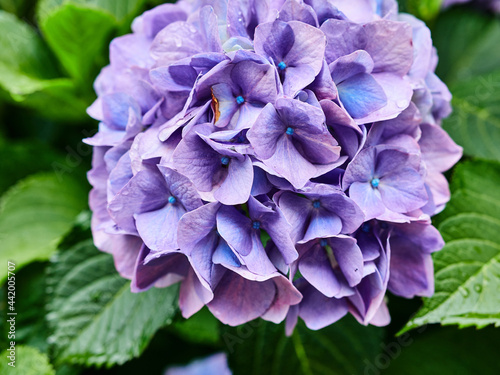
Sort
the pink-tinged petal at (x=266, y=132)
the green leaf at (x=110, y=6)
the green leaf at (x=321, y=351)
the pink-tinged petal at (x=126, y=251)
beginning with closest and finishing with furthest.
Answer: the pink-tinged petal at (x=266, y=132) → the pink-tinged petal at (x=126, y=251) → the green leaf at (x=321, y=351) → the green leaf at (x=110, y=6)

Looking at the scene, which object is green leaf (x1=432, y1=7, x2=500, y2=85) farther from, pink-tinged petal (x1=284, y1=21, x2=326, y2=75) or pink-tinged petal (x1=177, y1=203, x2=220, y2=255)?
pink-tinged petal (x1=177, y1=203, x2=220, y2=255)

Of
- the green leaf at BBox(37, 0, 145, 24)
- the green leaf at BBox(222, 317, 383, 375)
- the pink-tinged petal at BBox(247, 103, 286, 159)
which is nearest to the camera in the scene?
the pink-tinged petal at BBox(247, 103, 286, 159)

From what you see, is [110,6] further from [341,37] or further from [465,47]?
[465,47]

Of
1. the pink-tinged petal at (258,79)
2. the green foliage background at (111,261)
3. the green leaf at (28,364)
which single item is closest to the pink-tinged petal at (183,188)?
the pink-tinged petal at (258,79)

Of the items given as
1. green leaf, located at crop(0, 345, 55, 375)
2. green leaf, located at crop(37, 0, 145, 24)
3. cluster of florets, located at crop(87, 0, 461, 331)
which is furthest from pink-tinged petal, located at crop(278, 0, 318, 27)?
green leaf, located at crop(0, 345, 55, 375)

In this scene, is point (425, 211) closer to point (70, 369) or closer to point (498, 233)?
point (498, 233)

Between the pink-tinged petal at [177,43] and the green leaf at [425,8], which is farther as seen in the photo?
the green leaf at [425,8]

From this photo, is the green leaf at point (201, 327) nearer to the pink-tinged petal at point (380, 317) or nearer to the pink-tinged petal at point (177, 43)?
the pink-tinged petal at point (380, 317)
